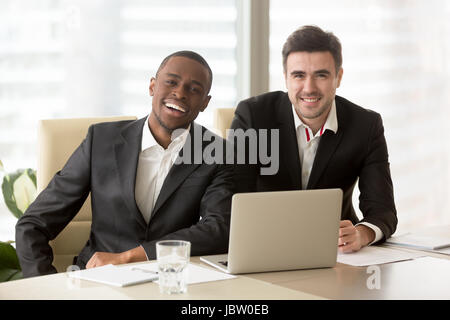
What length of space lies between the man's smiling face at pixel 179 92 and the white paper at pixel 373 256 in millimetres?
680

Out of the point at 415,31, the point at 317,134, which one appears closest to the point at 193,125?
the point at 317,134

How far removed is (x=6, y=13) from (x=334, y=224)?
202 centimetres

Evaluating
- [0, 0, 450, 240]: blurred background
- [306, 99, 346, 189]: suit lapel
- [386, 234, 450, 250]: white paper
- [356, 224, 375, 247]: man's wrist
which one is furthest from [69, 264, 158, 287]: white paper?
[0, 0, 450, 240]: blurred background

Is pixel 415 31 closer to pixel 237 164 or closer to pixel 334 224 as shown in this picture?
pixel 237 164

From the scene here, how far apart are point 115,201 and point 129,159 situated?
146 mm

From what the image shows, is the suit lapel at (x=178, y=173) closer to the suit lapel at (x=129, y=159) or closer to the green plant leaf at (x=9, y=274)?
the suit lapel at (x=129, y=159)

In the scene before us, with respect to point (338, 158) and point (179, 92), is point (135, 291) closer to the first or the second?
point (179, 92)

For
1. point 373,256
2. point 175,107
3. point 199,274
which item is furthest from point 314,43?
point 199,274

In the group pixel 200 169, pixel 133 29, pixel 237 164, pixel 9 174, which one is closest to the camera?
pixel 200 169

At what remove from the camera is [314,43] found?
8.16 feet

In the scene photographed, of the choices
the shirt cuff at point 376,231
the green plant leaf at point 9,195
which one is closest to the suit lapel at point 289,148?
the shirt cuff at point 376,231

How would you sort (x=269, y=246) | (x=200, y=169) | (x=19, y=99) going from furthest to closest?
(x=19, y=99) → (x=200, y=169) → (x=269, y=246)

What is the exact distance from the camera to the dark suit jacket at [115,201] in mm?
2113

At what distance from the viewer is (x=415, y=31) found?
15.7ft
